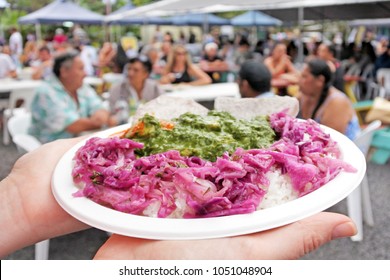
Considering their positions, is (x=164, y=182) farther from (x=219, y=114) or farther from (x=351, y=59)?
(x=351, y=59)

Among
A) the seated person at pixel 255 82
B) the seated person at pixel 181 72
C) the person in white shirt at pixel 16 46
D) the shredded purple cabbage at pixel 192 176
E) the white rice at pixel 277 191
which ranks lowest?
the seated person at pixel 181 72

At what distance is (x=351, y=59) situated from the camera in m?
5.09

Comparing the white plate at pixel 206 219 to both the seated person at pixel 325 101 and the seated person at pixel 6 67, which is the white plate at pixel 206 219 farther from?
the seated person at pixel 6 67

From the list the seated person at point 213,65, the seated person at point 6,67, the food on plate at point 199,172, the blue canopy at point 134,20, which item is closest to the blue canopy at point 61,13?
the seated person at point 6,67

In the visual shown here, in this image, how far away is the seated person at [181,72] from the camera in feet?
11.6

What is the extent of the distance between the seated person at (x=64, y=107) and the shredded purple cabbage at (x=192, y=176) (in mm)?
1125

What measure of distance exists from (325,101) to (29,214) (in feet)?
4.09

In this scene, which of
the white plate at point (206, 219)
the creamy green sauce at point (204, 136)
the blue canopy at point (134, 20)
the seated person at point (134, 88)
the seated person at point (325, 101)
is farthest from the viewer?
the blue canopy at point (134, 20)

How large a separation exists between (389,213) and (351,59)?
12.2 feet

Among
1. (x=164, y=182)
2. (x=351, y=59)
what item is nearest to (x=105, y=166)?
(x=164, y=182)

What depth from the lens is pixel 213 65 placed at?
5.03 m

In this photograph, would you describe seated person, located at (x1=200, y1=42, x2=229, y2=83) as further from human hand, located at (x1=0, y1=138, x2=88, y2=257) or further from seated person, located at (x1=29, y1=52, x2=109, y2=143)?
human hand, located at (x1=0, y1=138, x2=88, y2=257)

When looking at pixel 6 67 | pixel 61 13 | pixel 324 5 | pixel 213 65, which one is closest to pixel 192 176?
pixel 324 5

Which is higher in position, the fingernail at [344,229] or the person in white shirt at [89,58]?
the fingernail at [344,229]
